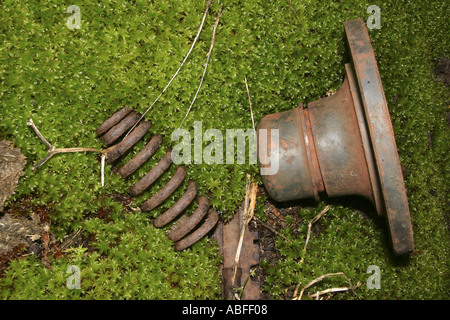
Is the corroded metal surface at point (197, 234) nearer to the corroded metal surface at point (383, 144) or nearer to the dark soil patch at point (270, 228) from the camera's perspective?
the dark soil patch at point (270, 228)

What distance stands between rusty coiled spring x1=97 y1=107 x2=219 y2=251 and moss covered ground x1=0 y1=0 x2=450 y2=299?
0.35 ft

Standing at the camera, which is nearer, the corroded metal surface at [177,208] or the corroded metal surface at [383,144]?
the corroded metal surface at [383,144]

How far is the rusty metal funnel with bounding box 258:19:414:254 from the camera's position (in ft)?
8.56

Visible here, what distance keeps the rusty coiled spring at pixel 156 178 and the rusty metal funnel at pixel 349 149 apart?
656 millimetres

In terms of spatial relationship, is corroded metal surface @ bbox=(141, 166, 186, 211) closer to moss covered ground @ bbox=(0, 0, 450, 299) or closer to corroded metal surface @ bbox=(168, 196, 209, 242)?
moss covered ground @ bbox=(0, 0, 450, 299)

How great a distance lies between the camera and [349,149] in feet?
10.1

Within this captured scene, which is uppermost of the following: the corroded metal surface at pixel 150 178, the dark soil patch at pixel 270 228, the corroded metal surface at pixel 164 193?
the corroded metal surface at pixel 150 178

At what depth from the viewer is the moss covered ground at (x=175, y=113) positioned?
130 inches

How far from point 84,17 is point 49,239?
196 cm

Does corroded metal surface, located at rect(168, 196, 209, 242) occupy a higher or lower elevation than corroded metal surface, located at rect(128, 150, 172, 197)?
lower

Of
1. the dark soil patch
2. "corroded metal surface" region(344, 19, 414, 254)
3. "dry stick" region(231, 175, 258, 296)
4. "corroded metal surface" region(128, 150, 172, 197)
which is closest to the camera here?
"corroded metal surface" region(344, 19, 414, 254)

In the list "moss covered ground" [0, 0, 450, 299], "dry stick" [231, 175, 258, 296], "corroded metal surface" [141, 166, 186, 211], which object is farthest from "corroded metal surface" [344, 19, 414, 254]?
"corroded metal surface" [141, 166, 186, 211]

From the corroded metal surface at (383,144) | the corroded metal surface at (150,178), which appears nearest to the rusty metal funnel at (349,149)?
the corroded metal surface at (383,144)

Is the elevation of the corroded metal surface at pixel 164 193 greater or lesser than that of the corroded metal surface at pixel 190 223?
greater
